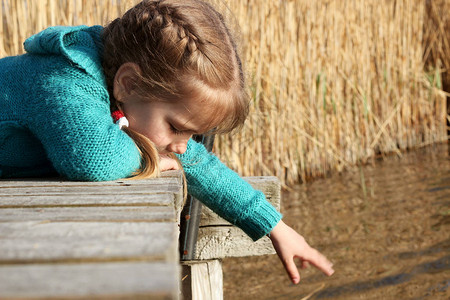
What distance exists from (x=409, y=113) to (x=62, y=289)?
17.2 feet

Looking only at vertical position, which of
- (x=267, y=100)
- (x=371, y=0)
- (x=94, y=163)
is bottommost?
(x=267, y=100)

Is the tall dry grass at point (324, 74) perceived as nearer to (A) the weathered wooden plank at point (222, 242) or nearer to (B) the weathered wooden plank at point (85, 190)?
(A) the weathered wooden plank at point (222, 242)

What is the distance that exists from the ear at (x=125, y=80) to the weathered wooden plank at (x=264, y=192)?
50 cm

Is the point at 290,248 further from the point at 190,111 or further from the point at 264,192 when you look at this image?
the point at 190,111

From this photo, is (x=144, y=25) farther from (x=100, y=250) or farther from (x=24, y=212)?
(x=100, y=250)

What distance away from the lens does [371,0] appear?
16.2 feet

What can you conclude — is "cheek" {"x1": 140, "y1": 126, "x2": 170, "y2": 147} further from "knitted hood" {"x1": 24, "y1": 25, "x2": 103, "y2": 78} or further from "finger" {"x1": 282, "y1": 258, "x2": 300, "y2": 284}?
"finger" {"x1": 282, "y1": 258, "x2": 300, "y2": 284}

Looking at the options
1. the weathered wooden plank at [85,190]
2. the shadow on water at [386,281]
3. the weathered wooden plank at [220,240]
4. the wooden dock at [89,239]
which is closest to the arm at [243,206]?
the weathered wooden plank at [220,240]

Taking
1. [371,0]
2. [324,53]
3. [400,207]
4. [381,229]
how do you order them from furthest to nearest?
[371,0] < [324,53] < [400,207] < [381,229]

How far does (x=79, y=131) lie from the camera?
1491 millimetres

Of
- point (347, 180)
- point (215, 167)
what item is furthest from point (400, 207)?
point (215, 167)

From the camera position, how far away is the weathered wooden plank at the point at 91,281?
1.78ft

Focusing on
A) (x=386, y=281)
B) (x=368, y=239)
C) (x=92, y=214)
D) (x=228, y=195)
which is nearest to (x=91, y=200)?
(x=92, y=214)

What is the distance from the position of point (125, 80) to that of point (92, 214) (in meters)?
0.80
